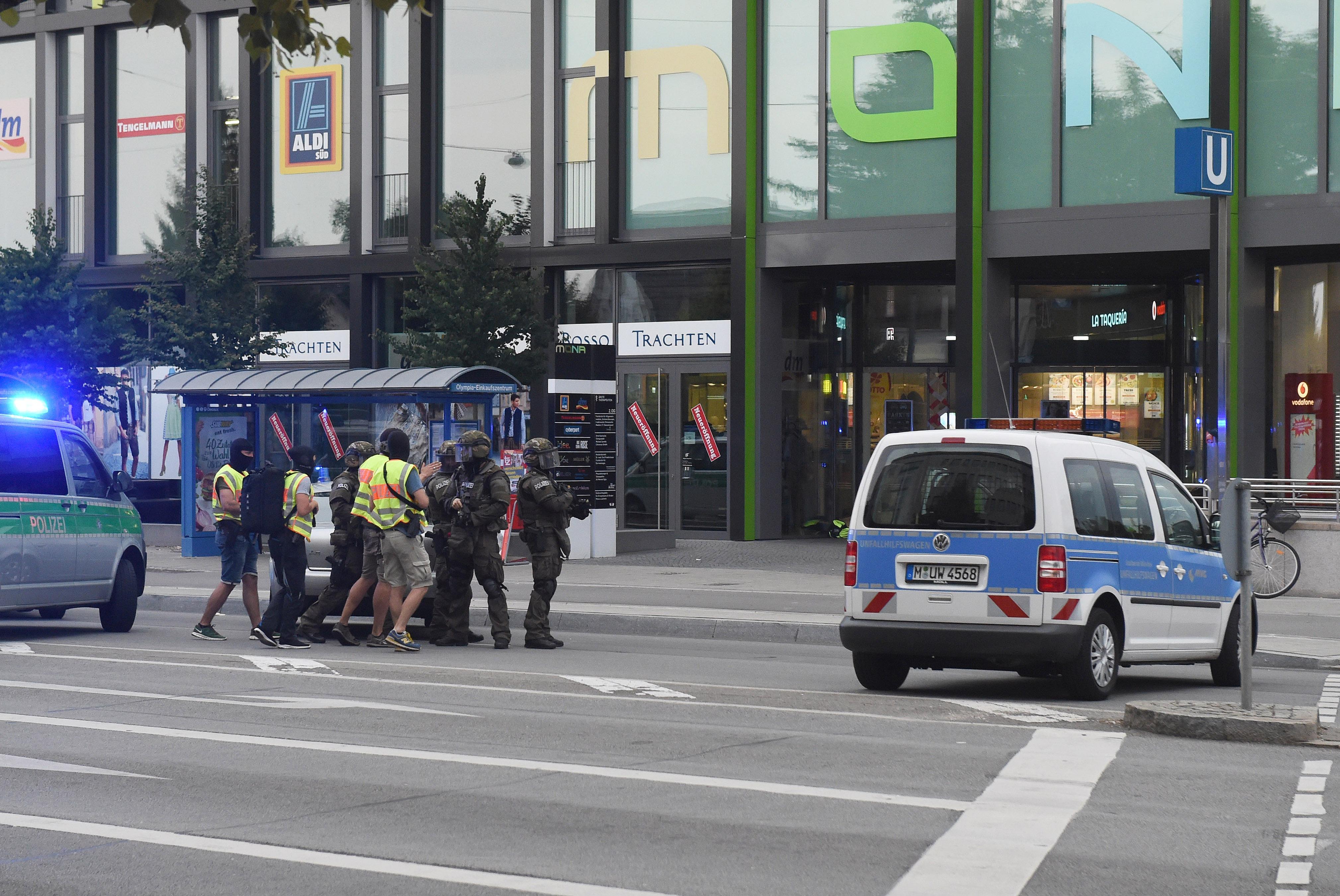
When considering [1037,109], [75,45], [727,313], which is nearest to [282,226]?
[75,45]

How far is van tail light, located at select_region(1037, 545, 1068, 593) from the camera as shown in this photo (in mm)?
10633

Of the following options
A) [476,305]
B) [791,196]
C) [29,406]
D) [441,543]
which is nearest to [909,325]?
[791,196]

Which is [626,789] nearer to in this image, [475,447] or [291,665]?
[291,665]

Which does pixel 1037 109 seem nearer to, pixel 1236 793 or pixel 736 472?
pixel 736 472

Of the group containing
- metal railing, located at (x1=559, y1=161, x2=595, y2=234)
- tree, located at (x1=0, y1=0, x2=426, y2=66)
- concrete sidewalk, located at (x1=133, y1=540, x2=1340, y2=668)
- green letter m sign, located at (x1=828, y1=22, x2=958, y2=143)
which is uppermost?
green letter m sign, located at (x1=828, y1=22, x2=958, y2=143)

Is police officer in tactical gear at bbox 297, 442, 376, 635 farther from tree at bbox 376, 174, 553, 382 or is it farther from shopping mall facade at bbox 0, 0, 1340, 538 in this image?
shopping mall facade at bbox 0, 0, 1340, 538

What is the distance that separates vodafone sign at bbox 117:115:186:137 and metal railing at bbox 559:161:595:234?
27.7ft

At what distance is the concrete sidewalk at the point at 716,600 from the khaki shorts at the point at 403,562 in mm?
3015

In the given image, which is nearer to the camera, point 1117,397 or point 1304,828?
point 1304,828

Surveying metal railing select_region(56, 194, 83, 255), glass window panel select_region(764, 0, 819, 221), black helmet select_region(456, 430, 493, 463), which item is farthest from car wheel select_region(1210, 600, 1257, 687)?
metal railing select_region(56, 194, 83, 255)

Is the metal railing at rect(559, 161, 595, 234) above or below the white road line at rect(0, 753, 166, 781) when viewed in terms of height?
above

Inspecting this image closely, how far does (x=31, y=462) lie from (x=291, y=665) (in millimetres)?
3801

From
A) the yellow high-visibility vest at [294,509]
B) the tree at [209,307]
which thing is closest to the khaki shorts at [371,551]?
the yellow high-visibility vest at [294,509]

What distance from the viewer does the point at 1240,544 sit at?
Answer: 31.1ft
